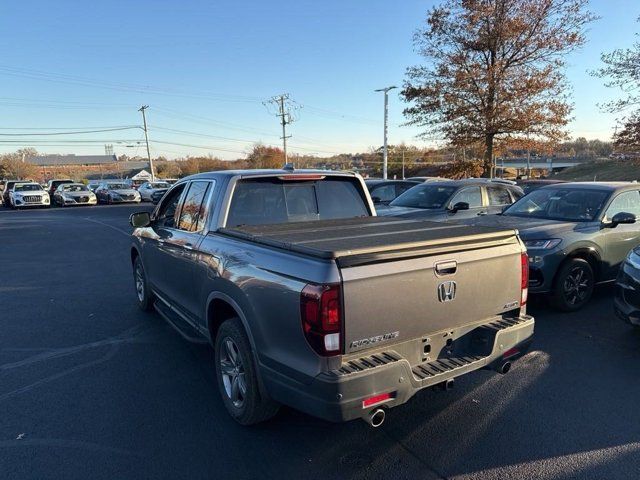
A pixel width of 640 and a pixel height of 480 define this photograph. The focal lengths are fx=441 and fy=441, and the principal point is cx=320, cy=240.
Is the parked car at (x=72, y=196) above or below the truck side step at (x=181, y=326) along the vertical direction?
above

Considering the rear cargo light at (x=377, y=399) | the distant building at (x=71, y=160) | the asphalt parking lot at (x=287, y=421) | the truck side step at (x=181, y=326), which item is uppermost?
the distant building at (x=71, y=160)

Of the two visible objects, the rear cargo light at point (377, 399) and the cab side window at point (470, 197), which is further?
the cab side window at point (470, 197)

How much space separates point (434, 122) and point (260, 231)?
22614 millimetres

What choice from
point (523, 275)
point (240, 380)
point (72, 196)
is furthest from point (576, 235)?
point (72, 196)

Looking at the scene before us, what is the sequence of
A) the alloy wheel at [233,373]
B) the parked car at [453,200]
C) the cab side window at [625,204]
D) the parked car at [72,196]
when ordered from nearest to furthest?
the alloy wheel at [233,373], the cab side window at [625,204], the parked car at [453,200], the parked car at [72,196]

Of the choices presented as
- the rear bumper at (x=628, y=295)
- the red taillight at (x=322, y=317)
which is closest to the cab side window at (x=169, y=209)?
the red taillight at (x=322, y=317)

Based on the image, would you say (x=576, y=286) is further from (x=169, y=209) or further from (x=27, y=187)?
(x=27, y=187)

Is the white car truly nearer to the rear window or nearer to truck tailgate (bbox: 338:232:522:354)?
the rear window

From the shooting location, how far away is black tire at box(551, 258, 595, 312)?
18.8 feet

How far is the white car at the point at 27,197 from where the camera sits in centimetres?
2866

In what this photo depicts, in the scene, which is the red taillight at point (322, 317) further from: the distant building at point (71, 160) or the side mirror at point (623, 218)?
the distant building at point (71, 160)

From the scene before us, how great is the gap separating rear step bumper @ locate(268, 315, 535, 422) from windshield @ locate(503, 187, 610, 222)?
449cm

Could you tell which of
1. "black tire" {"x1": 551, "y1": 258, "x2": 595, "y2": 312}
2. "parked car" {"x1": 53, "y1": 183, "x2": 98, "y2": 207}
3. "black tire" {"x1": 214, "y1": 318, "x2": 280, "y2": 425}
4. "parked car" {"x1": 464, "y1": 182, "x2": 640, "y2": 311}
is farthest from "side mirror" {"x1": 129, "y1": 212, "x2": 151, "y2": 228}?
"parked car" {"x1": 53, "y1": 183, "x2": 98, "y2": 207}

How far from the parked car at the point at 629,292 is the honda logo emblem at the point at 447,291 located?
2.72 m
